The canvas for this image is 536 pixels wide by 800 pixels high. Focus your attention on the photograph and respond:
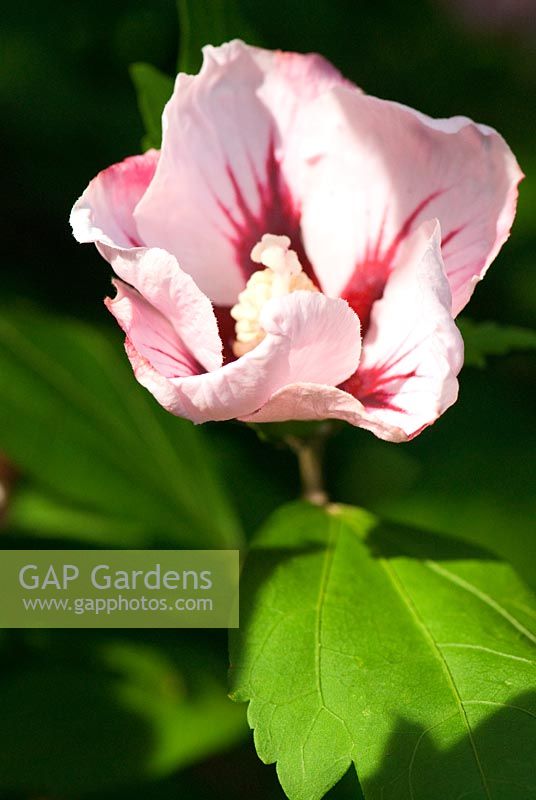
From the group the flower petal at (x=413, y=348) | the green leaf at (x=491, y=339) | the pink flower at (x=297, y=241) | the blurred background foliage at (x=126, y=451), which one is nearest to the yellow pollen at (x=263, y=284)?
the pink flower at (x=297, y=241)

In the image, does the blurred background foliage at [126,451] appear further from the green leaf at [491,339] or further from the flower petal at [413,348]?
the flower petal at [413,348]

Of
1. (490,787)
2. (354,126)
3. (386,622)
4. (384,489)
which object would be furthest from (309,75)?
(384,489)

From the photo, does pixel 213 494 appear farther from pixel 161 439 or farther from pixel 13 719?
pixel 13 719

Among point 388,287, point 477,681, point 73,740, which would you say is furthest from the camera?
point 73,740

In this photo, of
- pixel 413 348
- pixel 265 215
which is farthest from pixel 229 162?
pixel 413 348

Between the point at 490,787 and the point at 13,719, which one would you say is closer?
the point at 490,787

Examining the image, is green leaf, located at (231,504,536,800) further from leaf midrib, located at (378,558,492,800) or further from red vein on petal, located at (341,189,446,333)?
red vein on petal, located at (341,189,446,333)

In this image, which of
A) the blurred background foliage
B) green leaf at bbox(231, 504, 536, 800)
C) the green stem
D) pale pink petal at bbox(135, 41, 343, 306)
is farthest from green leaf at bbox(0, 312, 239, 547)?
pale pink petal at bbox(135, 41, 343, 306)
